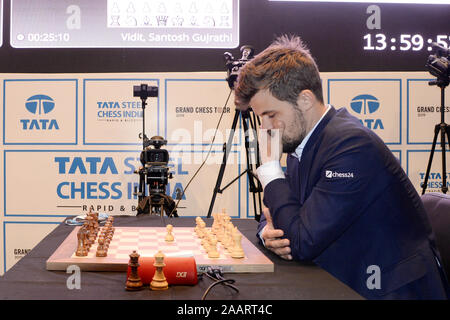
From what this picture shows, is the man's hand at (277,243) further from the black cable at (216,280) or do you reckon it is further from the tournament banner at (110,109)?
the tournament banner at (110,109)

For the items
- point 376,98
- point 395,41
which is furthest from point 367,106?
point 395,41

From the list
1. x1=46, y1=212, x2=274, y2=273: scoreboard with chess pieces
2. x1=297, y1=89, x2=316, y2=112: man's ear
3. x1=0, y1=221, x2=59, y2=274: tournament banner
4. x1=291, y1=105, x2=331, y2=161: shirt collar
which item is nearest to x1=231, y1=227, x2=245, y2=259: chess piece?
x1=46, y1=212, x2=274, y2=273: scoreboard with chess pieces

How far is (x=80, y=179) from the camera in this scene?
14.6 feet

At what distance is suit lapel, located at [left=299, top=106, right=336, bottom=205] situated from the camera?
1.65m

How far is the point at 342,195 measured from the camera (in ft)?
4.73

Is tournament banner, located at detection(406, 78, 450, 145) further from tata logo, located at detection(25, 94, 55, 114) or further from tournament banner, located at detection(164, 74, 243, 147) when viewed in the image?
tata logo, located at detection(25, 94, 55, 114)

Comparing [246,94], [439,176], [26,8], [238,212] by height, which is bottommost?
[238,212]

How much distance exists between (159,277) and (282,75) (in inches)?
35.7

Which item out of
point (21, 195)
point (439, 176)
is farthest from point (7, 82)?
point (439, 176)

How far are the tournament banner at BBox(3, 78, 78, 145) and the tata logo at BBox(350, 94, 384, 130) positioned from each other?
2.80 m

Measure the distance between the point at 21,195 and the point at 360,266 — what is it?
3.86 m

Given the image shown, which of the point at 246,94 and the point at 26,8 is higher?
the point at 26,8

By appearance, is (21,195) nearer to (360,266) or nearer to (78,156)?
(78,156)

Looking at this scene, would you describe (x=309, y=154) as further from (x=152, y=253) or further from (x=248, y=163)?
(x=248, y=163)
